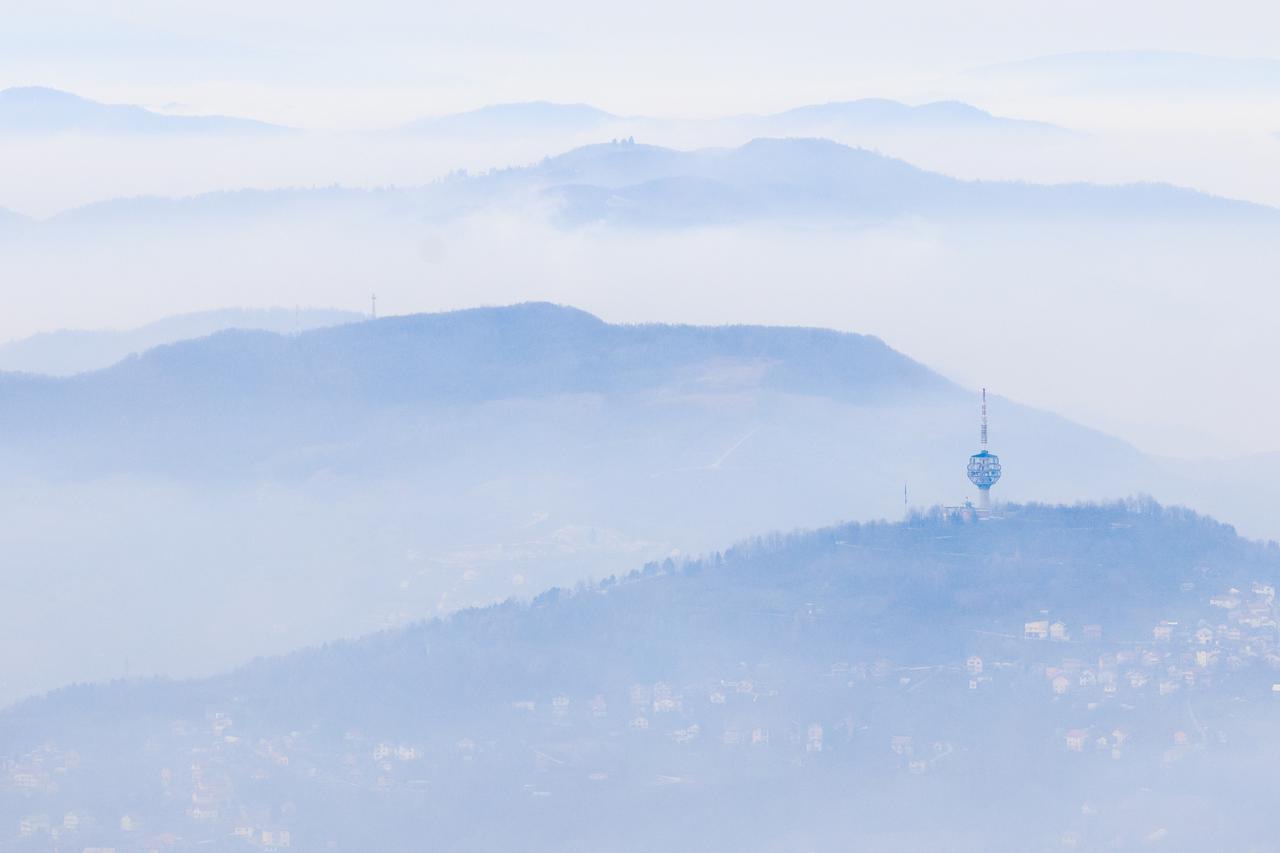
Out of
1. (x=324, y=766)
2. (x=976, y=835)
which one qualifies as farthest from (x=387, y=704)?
(x=976, y=835)

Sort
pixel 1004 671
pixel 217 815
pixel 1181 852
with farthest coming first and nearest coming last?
pixel 1004 671 < pixel 217 815 < pixel 1181 852

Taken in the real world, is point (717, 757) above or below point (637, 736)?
below

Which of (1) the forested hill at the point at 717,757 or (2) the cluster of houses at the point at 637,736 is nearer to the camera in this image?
(1) the forested hill at the point at 717,757

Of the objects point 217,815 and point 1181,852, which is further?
point 217,815

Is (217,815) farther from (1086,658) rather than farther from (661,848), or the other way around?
(1086,658)

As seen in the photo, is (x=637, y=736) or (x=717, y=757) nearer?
(x=717, y=757)

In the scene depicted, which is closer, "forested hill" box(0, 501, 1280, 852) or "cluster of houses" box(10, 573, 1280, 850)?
"forested hill" box(0, 501, 1280, 852)

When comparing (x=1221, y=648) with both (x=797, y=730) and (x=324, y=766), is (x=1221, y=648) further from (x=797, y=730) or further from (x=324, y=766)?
(x=324, y=766)

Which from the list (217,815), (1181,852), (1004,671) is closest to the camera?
(1181,852)

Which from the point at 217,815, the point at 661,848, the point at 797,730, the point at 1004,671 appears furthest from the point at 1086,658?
the point at 217,815
